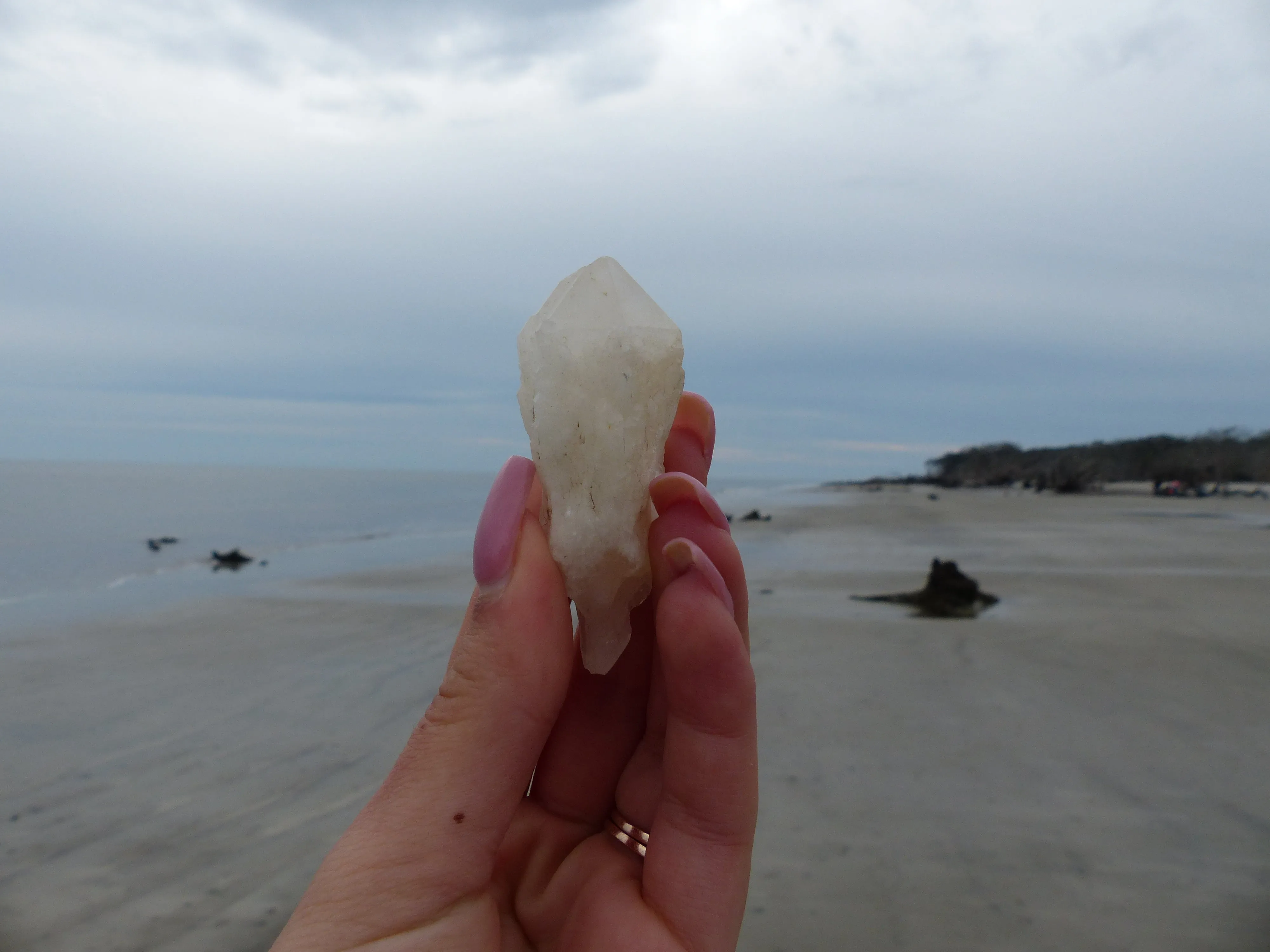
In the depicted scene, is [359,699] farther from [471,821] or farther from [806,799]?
[471,821]

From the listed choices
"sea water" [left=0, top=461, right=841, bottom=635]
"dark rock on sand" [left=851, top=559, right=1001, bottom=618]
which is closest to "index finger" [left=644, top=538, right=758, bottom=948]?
"dark rock on sand" [left=851, top=559, right=1001, bottom=618]

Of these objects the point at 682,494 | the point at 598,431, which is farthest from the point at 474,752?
the point at 598,431

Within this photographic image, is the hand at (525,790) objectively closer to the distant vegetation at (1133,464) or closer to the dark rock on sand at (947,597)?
the dark rock on sand at (947,597)

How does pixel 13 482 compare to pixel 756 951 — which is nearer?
pixel 756 951

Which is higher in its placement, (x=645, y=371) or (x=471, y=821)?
(x=645, y=371)

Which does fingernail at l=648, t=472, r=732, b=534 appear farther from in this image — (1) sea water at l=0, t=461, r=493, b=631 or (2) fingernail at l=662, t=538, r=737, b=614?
(1) sea water at l=0, t=461, r=493, b=631

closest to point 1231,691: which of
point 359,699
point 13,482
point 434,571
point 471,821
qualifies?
point 471,821

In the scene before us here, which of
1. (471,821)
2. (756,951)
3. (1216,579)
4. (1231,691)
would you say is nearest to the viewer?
(471,821)
